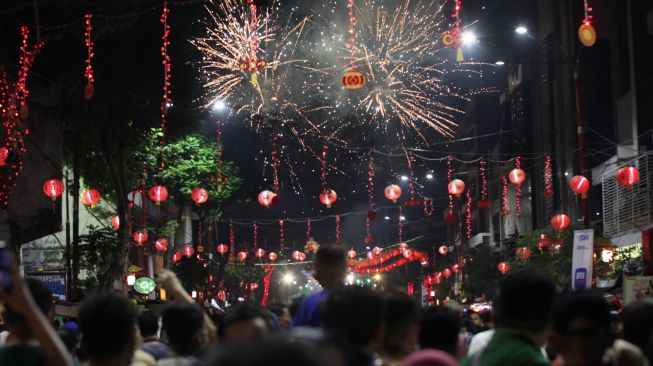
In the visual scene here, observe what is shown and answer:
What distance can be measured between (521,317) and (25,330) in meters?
2.42

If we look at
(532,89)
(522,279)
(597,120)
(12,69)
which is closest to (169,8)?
(12,69)

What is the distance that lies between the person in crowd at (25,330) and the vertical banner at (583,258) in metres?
12.9

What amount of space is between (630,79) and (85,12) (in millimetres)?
16048

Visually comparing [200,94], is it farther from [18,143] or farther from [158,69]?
[18,143]

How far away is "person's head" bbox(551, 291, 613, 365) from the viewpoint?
4.19 meters

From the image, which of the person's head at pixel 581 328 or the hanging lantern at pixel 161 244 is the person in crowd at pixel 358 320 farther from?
the hanging lantern at pixel 161 244

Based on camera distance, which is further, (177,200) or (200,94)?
(177,200)

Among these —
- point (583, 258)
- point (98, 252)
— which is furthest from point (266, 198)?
point (583, 258)

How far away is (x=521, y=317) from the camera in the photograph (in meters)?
4.41

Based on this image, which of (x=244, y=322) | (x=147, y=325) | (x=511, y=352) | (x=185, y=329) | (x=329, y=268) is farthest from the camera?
(x=147, y=325)

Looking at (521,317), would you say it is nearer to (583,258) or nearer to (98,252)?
(583,258)

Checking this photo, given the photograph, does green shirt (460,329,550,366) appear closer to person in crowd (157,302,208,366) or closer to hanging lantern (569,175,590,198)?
person in crowd (157,302,208,366)

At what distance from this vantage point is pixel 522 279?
4.48m

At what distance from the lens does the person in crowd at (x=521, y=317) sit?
428 cm
